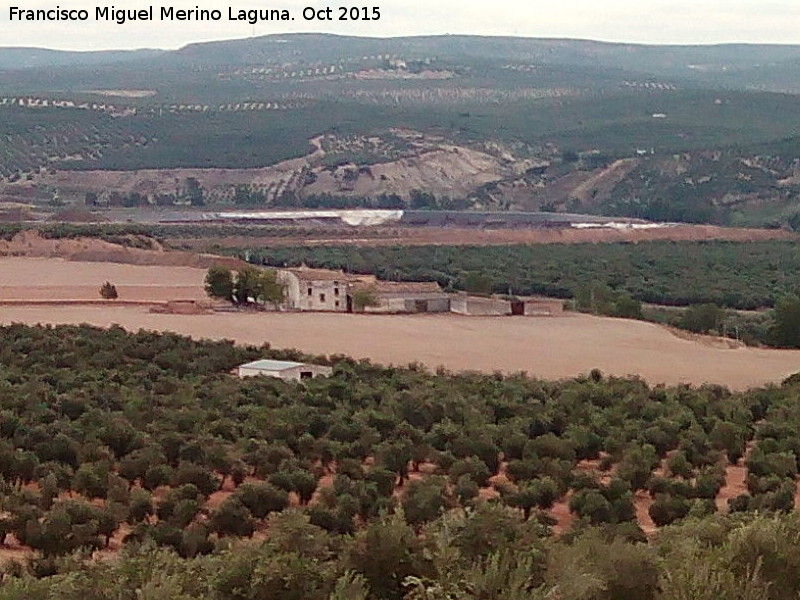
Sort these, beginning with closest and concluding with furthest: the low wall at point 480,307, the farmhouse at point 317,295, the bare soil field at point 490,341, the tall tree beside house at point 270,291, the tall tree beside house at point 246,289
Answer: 1. the bare soil field at point 490,341
2. the low wall at point 480,307
3. the farmhouse at point 317,295
4. the tall tree beside house at point 270,291
5. the tall tree beside house at point 246,289

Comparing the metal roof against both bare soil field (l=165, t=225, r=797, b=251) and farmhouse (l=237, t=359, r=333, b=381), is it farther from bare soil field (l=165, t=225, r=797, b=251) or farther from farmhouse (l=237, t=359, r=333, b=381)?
bare soil field (l=165, t=225, r=797, b=251)

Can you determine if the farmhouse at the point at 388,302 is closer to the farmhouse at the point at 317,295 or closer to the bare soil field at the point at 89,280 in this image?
the farmhouse at the point at 317,295

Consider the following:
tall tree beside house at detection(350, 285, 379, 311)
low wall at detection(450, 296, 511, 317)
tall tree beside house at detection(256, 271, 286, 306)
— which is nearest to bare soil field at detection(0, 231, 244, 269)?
tall tree beside house at detection(256, 271, 286, 306)

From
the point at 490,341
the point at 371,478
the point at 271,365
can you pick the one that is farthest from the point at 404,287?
the point at 371,478

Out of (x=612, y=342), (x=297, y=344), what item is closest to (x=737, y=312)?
(x=612, y=342)

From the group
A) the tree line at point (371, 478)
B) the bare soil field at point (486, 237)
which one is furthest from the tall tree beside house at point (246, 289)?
the bare soil field at point (486, 237)
